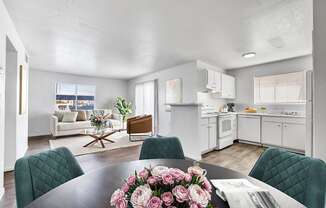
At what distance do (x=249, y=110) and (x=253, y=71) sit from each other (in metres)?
1.24

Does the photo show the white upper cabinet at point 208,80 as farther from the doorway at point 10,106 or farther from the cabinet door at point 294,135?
the doorway at point 10,106

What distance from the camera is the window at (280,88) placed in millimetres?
4242

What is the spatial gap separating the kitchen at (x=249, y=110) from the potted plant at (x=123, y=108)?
12.9ft

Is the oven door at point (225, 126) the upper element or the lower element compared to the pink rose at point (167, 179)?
lower

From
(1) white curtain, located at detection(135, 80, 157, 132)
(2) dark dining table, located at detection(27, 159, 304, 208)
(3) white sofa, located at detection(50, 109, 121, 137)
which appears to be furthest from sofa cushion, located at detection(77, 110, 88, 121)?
(2) dark dining table, located at detection(27, 159, 304, 208)

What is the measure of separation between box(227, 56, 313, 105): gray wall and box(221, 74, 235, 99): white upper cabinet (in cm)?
24

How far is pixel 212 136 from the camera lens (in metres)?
3.90

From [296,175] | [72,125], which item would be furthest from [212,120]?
[72,125]

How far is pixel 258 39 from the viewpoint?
306 centimetres

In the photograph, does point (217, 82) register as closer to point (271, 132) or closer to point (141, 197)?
point (271, 132)

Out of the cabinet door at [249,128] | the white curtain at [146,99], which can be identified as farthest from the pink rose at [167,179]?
the white curtain at [146,99]

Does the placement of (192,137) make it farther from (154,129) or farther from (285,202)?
(154,129)

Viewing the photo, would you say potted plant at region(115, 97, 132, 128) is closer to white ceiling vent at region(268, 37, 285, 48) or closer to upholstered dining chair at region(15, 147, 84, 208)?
white ceiling vent at region(268, 37, 285, 48)

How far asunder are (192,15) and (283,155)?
2.02 meters
